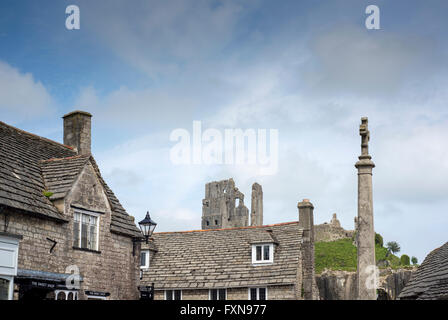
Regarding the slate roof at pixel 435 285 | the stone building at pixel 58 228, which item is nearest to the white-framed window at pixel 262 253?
the slate roof at pixel 435 285

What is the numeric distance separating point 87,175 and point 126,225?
2.93 meters

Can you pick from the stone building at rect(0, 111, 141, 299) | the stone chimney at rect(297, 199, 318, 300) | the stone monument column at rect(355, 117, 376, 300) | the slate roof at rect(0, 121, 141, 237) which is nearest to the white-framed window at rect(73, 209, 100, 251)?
the stone building at rect(0, 111, 141, 299)

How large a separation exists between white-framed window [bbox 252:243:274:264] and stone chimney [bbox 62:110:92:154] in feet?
39.6

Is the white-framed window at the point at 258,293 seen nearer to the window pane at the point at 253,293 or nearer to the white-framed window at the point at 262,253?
the window pane at the point at 253,293

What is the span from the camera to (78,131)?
2536cm

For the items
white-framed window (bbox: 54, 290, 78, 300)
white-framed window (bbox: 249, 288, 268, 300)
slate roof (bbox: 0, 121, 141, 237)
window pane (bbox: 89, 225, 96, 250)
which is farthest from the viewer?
A: white-framed window (bbox: 249, 288, 268, 300)

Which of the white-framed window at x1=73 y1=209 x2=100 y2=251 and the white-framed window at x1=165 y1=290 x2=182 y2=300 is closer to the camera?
the white-framed window at x1=73 y1=209 x2=100 y2=251

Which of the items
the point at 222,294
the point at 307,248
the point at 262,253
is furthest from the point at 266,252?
the point at 222,294

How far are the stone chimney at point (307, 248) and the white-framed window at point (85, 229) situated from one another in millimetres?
15755

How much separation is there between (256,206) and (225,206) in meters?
6.09

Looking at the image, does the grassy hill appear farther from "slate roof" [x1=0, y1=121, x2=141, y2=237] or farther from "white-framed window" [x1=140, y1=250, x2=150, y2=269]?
"slate roof" [x1=0, y1=121, x2=141, y2=237]

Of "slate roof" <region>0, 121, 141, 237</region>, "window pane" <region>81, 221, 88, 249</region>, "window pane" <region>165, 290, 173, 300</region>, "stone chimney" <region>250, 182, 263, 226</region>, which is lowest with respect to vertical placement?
"window pane" <region>165, 290, 173, 300</region>

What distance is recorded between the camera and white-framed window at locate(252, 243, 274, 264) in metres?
32.4
